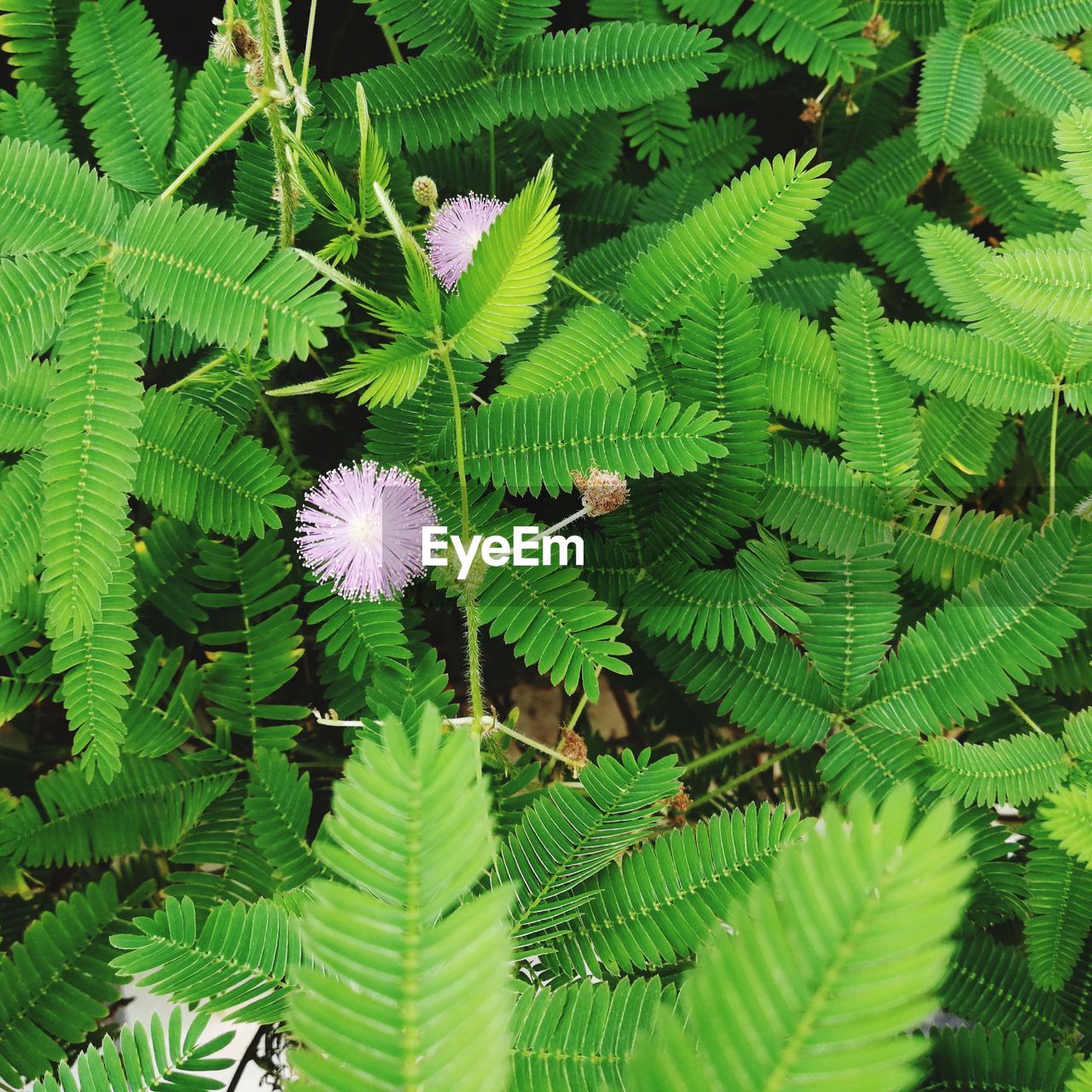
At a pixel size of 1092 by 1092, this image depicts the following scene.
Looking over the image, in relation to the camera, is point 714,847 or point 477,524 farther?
point 477,524

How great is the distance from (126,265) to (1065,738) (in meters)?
1.02

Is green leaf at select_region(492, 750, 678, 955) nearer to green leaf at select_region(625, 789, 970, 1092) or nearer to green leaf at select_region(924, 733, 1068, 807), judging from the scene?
green leaf at select_region(924, 733, 1068, 807)

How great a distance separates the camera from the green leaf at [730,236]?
Result: 0.85 metres

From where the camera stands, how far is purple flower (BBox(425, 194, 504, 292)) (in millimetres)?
954

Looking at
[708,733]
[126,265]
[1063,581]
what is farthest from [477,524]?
[1063,581]

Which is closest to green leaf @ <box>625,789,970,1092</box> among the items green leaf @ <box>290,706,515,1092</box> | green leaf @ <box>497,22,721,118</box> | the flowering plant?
green leaf @ <box>290,706,515,1092</box>

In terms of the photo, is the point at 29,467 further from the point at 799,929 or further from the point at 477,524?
the point at 799,929

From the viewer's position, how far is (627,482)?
36.8 inches

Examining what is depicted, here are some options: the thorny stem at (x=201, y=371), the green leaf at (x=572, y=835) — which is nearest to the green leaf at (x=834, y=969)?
the green leaf at (x=572, y=835)

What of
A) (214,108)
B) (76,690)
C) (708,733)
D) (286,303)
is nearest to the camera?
(286,303)

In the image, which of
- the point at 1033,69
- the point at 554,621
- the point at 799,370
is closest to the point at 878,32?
the point at 1033,69

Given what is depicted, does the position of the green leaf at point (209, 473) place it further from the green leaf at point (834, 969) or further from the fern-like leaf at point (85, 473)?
the green leaf at point (834, 969)

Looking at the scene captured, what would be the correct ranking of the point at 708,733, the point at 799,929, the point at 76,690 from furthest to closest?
the point at 708,733
the point at 76,690
the point at 799,929

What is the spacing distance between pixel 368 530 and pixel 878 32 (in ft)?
3.06
